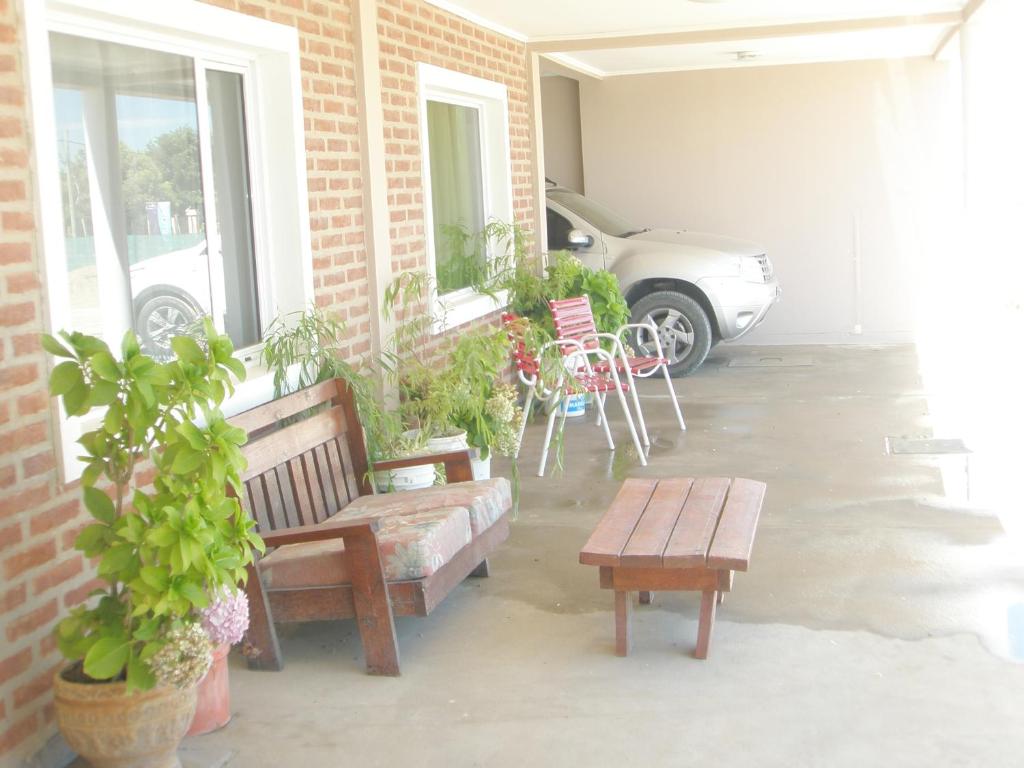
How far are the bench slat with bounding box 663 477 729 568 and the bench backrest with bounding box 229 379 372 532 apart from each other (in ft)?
4.48

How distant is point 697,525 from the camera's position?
14.4 ft

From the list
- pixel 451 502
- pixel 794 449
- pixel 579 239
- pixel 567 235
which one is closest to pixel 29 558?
pixel 451 502

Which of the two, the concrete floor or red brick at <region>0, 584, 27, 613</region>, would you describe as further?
the concrete floor

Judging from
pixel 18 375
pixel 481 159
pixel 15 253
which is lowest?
pixel 18 375

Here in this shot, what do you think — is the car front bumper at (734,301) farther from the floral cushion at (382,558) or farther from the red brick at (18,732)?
the red brick at (18,732)

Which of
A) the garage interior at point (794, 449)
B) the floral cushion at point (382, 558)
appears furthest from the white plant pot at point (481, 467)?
the floral cushion at point (382, 558)

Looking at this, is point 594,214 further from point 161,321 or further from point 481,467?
point 161,321

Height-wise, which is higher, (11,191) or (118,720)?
(11,191)

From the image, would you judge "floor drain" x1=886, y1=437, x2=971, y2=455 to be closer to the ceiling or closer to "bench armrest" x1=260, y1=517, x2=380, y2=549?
the ceiling

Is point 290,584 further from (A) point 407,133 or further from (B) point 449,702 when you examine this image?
(A) point 407,133

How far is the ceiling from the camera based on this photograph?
8.32 m

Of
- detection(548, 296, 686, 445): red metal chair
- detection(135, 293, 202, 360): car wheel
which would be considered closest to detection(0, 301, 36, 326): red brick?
detection(135, 293, 202, 360): car wheel

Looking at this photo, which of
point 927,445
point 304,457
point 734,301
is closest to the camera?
point 304,457

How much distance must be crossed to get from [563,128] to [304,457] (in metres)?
8.79
